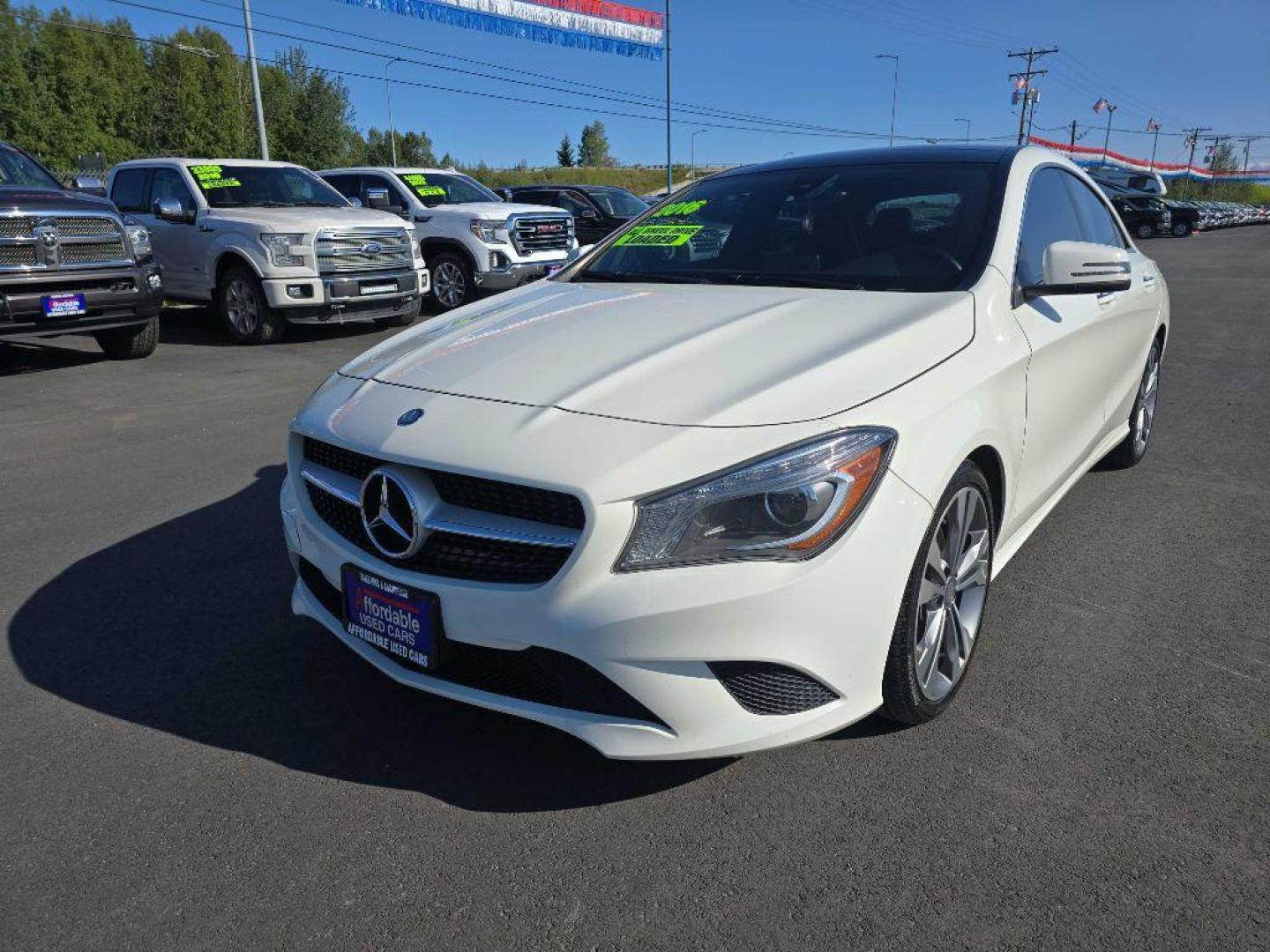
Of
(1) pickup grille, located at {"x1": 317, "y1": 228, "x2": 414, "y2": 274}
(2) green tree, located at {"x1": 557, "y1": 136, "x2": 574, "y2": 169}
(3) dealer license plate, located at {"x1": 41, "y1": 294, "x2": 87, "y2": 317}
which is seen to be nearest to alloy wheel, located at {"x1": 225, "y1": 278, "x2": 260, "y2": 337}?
(1) pickup grille, located at {"x1": 317, "y1": 228, "x2": 414, "y2": 274}

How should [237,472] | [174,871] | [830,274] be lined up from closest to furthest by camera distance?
[174,871] < [830,274] < [237,472]

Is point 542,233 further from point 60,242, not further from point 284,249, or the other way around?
point 60,242

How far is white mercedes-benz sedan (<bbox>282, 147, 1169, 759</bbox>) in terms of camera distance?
1995mm

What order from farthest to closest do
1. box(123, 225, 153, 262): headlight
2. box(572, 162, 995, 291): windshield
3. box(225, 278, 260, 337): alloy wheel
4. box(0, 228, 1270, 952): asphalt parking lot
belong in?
box(225, 278, 260, 337): alloy wheel, box(123, 225, 153, 262): headlight, box(572, 162, 995, 291): windshield, box(0, 228, 1270, 952): asphalt parking lot

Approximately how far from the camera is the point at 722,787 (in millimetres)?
2375

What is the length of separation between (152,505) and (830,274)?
3.53 meters

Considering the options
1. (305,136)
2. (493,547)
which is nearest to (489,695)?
(493,547)

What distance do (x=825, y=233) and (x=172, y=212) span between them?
28.1ft

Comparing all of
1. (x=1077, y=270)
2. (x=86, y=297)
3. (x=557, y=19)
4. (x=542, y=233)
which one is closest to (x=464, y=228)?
(x=542, y=233)

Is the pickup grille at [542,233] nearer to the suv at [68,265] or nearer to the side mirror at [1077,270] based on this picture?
the suv at [68,265]

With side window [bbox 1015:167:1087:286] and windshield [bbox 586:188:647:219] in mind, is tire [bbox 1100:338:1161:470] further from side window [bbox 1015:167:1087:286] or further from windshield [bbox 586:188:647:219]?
windshield [bbox 586:188:647:219]

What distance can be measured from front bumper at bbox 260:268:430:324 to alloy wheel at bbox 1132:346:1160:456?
7660 millimetres

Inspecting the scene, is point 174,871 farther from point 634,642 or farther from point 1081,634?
point 1081,634

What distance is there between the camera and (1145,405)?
4.95m
